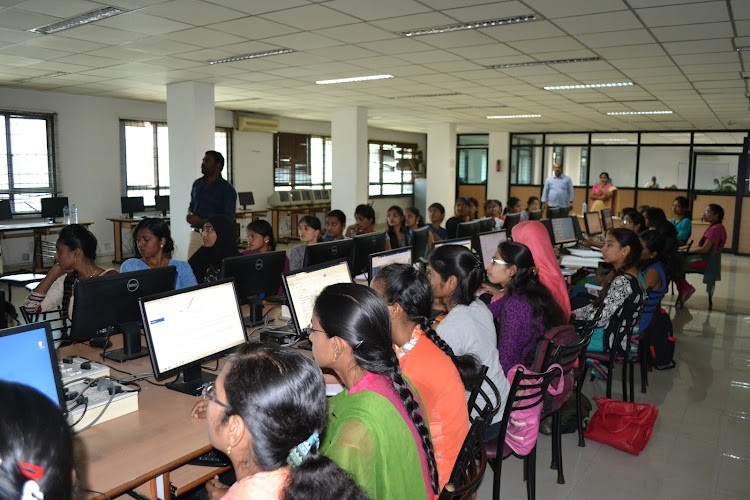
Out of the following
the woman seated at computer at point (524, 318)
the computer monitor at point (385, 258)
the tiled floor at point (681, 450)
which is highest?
the computer monitor at point (385, 258)

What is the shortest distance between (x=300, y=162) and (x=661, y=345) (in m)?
10.0

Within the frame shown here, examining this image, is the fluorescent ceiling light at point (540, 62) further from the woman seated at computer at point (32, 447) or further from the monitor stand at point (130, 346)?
the woman seated at computer at point (32, 447)

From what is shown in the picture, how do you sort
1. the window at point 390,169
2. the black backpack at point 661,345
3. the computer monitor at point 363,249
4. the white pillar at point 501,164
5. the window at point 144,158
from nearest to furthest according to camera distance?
1. the computer monitor at point 363,249
2. the black backpack at point 661,345
3. the window at point 144,158
4. the white pillar at point 501,164
5. the window at point 390,169

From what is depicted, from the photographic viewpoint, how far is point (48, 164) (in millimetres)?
9188

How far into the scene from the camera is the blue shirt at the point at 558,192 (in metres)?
11.4

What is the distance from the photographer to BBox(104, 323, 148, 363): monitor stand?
2.77 metres

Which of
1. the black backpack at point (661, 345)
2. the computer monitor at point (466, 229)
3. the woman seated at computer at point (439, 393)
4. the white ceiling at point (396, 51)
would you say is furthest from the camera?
the computer monitor at point (466, 229)

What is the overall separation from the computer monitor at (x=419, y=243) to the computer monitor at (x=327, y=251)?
24.6 inches

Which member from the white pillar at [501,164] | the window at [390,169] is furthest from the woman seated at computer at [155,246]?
the white pillar at [501,164]

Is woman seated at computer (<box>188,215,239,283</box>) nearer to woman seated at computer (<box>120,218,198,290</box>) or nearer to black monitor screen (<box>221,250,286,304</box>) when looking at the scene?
woman seated at computer (<box>120,218,198,290</box>)

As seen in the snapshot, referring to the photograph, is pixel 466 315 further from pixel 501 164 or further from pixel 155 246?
pixel 501 164

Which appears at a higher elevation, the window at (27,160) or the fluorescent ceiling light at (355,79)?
the fluorescent ceiling light at (355,79)

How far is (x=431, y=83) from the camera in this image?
300 inches

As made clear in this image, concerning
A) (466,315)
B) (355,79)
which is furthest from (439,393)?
(355,79)
